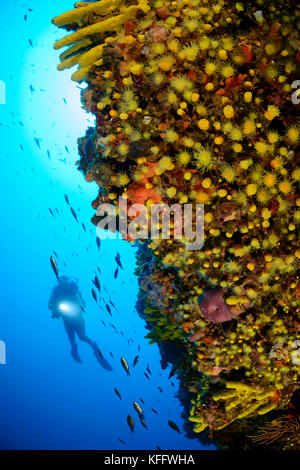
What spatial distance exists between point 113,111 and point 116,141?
320 mm

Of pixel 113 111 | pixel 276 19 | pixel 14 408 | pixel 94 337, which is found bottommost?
pixel 14 408

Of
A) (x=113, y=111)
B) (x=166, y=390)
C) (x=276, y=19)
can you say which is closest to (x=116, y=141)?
(x=113, y=111)

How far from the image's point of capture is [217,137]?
2.49 m

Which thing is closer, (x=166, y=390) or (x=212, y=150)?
(x=212, y=150)

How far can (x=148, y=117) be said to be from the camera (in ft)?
9.36

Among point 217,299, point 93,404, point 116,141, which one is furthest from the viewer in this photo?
point 93,404

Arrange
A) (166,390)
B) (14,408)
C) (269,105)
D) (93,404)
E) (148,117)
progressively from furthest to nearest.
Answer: (166,390), (93,404), (14,408), (148,117), (269,105)

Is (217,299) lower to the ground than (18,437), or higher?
higher

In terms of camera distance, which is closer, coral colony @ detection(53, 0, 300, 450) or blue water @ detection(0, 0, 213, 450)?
coral colony @ detection(53, 0, 300, 450)

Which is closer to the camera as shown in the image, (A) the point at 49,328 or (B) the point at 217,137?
(B) the point at 217,137

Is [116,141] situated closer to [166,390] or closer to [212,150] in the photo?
[212,150]

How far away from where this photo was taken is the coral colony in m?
2.52

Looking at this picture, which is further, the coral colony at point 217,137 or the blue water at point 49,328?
the blue water at point 49,328

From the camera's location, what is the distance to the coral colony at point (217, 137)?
2.52 m
